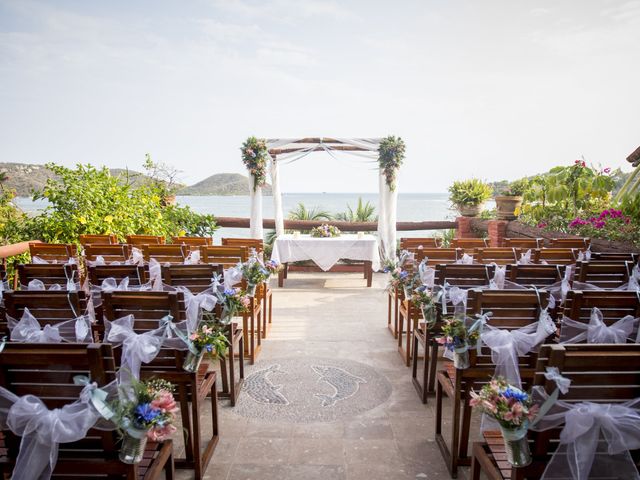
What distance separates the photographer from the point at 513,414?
141 cm

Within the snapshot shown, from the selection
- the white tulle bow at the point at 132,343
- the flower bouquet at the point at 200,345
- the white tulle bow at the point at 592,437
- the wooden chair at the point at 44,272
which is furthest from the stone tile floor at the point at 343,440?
the wooden chair at the point at 44,272

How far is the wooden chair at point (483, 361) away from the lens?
2223 mm

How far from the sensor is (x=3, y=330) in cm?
246

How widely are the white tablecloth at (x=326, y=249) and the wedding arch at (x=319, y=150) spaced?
0.90 meters

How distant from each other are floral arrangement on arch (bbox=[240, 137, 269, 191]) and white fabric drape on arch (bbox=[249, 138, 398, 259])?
0.13 metres

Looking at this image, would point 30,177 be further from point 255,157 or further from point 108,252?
point 108,252

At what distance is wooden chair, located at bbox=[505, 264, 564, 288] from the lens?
304cm

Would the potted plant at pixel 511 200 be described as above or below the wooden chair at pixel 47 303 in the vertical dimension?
above

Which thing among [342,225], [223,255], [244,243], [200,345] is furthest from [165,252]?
[342,225]

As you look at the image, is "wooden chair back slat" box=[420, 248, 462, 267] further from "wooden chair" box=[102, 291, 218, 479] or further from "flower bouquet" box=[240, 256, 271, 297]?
"wooden chair" box=[102, 291, 218, 479]

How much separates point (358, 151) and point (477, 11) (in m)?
5.47

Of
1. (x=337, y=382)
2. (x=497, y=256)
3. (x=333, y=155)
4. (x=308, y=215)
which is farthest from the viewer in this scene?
(x=308, y=215)

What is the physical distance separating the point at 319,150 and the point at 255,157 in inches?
51.7

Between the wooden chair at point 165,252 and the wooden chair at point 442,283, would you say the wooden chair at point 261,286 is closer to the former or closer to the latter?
the wooden chair at point 165,252
